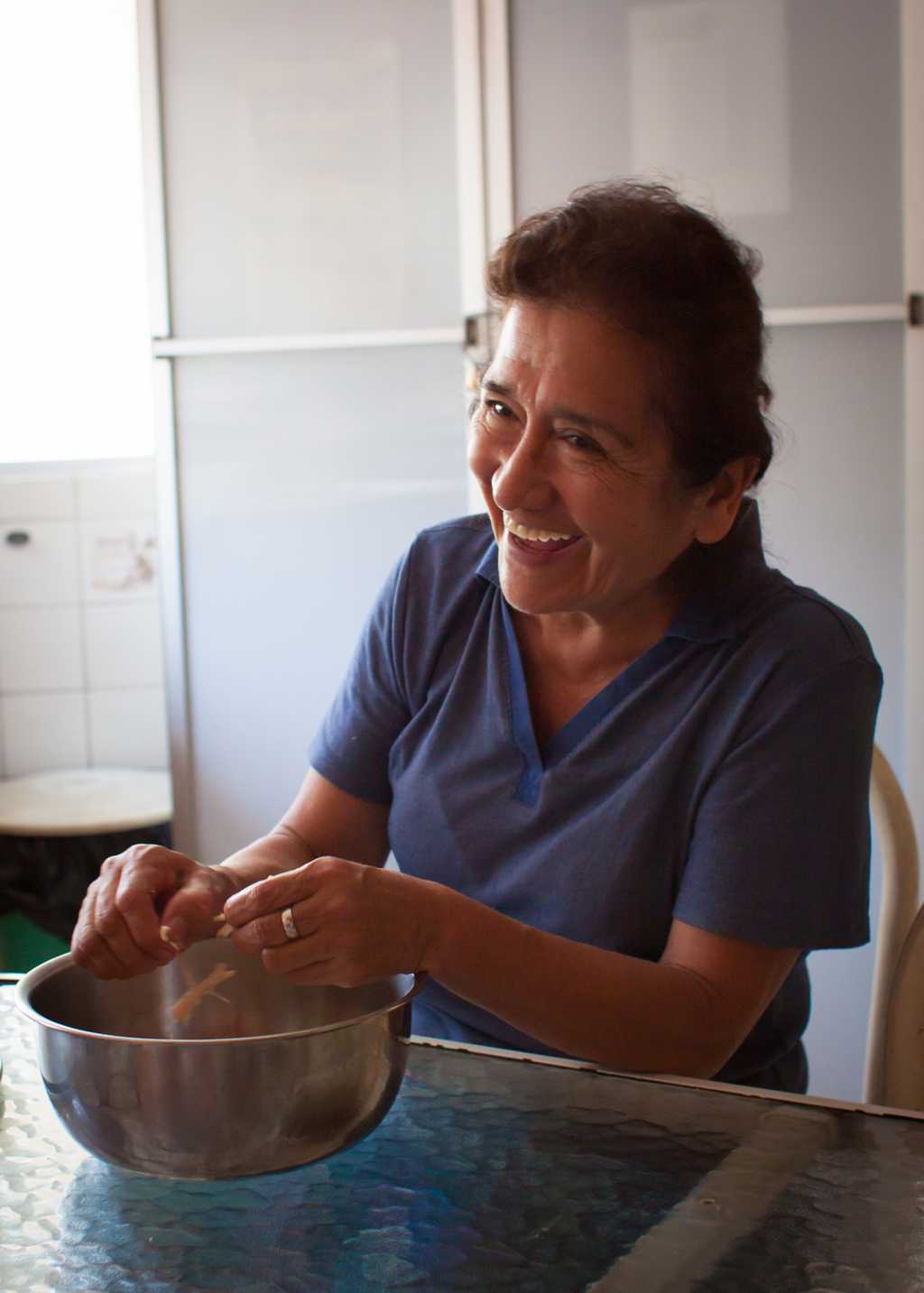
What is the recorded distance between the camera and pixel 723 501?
3.96ft

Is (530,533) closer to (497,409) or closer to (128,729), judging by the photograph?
(497,409)

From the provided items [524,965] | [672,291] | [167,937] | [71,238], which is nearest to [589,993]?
[524,965]

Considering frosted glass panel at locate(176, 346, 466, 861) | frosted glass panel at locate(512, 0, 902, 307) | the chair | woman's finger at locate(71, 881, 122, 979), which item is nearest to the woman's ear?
the chair

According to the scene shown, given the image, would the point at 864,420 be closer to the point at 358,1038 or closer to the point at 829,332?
the point at 829,332

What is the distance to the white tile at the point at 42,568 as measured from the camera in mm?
2932

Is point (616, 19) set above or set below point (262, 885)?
above

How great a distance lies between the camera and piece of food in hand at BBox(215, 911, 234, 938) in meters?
0.94

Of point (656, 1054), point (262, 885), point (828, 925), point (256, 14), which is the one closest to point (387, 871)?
point (262, 885)

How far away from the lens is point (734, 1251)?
75 cm

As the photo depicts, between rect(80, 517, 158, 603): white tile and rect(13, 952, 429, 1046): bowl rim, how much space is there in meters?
2.06

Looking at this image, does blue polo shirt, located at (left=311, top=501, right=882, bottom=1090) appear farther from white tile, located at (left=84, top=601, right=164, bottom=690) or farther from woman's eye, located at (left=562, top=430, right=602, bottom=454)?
white tile, located at (left=84, top=601, right=164, bottom=690)

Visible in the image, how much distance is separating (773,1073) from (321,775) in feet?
1.63

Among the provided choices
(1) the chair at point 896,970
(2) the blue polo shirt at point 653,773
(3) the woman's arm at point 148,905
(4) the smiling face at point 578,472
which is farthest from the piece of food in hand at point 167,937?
(1) the chair at point 896,970

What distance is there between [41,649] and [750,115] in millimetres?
1779
